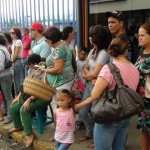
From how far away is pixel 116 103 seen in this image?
2594 millimetres

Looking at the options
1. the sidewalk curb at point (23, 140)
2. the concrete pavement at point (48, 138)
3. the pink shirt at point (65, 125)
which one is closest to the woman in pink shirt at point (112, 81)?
the pink shirt at point (65, 125)

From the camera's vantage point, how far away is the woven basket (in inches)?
151

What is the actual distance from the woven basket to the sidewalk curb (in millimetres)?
853

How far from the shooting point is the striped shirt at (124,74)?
8.53ft

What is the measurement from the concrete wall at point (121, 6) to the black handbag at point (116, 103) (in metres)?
2.57

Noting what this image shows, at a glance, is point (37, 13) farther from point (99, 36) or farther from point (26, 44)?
point (99, 36)

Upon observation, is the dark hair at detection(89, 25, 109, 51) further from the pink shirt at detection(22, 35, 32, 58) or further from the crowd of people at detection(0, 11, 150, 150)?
the pink shirt at detection(22, 35, 32, 58)

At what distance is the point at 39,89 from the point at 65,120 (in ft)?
1.90

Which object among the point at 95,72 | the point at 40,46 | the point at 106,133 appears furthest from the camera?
the point at 40,46

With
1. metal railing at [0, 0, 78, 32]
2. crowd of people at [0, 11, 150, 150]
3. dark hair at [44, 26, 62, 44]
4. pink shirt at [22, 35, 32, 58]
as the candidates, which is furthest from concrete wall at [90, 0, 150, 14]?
dark hair at [44, 26, 62, 44]

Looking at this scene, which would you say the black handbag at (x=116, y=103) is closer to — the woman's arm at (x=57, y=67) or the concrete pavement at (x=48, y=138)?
the woman's arm at (x=57, y=67)

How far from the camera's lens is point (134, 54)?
495cm

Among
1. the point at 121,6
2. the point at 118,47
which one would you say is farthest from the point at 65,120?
the point at 121,6

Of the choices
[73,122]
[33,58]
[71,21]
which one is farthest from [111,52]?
[71,21]
